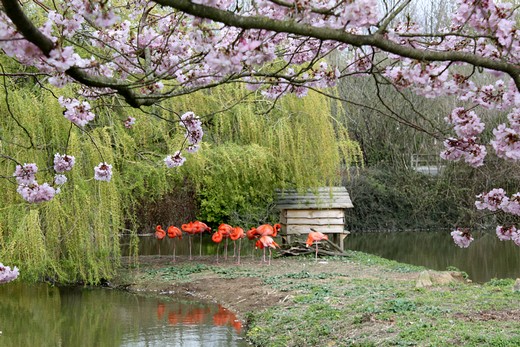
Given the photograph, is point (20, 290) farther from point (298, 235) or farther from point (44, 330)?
point (298, 235)

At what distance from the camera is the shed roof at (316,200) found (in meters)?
14.5

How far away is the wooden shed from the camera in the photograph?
14523 millimetres

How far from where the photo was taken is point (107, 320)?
30.7ft

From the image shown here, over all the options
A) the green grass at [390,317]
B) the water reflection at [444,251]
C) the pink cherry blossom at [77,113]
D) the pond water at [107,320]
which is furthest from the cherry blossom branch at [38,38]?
the water reflection at [444,251]

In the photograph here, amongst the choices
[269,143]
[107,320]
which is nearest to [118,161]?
[269,143]

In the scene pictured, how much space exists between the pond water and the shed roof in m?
4.34

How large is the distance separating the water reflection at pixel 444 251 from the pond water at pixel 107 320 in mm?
5854

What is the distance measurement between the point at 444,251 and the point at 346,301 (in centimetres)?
1049

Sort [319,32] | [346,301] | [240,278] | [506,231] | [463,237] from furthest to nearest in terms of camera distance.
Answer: [240,278] → [346,301] → [506,231] → [463,237] → [319,32]

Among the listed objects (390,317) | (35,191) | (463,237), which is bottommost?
(390,317)

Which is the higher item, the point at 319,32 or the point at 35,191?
the point at 319,32

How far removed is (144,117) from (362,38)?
932 cm

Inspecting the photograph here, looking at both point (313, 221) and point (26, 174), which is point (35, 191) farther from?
point (313, 221)

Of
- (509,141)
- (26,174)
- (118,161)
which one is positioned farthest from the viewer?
(118,161)
